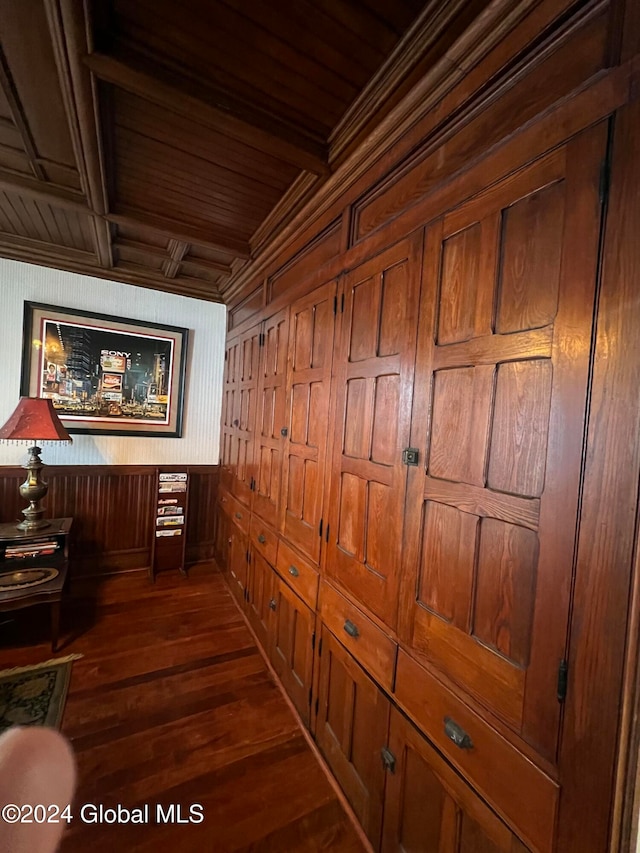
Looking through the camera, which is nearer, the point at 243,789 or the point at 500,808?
the point at 500,808

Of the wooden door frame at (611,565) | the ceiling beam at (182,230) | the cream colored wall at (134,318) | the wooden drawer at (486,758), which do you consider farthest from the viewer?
the cream colored wall at (134,318)

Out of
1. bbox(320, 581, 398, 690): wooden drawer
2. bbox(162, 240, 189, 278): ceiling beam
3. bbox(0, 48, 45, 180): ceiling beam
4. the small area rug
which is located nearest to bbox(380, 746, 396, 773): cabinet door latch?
bbox(320, 581, 398, 690): wooden drawer

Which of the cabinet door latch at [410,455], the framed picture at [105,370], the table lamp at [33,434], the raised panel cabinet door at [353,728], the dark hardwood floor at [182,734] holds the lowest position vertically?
the dark hardwood floor at [182,734]

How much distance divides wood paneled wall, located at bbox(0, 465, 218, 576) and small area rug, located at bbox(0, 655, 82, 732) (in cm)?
107

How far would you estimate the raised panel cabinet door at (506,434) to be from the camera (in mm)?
734

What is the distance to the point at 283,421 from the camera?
6.57ft

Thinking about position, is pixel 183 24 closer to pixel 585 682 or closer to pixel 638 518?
pixel 638 518

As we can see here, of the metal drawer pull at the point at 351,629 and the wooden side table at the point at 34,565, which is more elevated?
the metal drawer pull at the point at 351,629

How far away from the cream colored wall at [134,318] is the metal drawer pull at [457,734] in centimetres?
290

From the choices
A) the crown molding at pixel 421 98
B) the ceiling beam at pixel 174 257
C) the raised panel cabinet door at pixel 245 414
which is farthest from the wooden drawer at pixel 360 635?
the ceiling beam at pixel 174 257

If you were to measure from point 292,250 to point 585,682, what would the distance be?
6.94ft

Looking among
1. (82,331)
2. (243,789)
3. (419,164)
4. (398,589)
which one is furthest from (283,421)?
(82,331)

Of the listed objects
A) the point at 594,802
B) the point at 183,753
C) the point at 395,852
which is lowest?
the point at 183,753

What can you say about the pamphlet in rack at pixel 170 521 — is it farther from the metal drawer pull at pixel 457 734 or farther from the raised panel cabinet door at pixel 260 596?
the metal drawer pull at pixel 457 734
